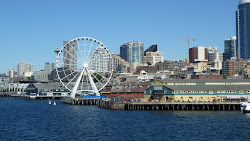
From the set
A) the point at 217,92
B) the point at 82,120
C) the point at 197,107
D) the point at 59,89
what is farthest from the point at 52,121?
the point at 59,89

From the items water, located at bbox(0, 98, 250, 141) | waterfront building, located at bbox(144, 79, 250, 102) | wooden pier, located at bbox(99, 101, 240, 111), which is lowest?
water, located at bbox(0, 98, 250, 141)

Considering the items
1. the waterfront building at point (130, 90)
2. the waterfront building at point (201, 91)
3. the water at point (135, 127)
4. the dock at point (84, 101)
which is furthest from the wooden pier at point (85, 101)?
the water at point (135, 127)

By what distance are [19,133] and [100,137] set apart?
47.7 feet

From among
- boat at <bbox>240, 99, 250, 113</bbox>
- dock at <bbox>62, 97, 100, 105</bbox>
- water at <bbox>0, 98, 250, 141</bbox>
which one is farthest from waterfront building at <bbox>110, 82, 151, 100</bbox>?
boat at <bbox>240, 99, 250, 113</bbox>

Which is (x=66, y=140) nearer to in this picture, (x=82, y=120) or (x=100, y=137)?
(x=100, y=137)

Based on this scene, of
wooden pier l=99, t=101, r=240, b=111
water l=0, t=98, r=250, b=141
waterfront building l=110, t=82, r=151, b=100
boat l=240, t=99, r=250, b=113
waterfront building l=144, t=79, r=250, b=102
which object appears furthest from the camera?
waterfront building l=110, t=82, r=151, b=100

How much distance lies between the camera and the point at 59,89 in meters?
195

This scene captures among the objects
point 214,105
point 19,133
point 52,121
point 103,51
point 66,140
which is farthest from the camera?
point 103,51

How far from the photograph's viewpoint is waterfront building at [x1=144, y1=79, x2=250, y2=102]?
4040 inches

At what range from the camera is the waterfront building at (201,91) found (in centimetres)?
10262

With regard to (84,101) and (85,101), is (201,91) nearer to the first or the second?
(85,101)

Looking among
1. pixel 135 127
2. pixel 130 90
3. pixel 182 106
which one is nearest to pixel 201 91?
pixel 182 106

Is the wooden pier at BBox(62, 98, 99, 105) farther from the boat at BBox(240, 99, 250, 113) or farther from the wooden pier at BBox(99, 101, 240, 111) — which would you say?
the boat at BBox(240, 99, 250, 113)

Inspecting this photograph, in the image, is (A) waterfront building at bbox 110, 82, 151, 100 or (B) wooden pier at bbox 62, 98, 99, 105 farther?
(B) wooden pier at bbox 62, 98, 99, 105
